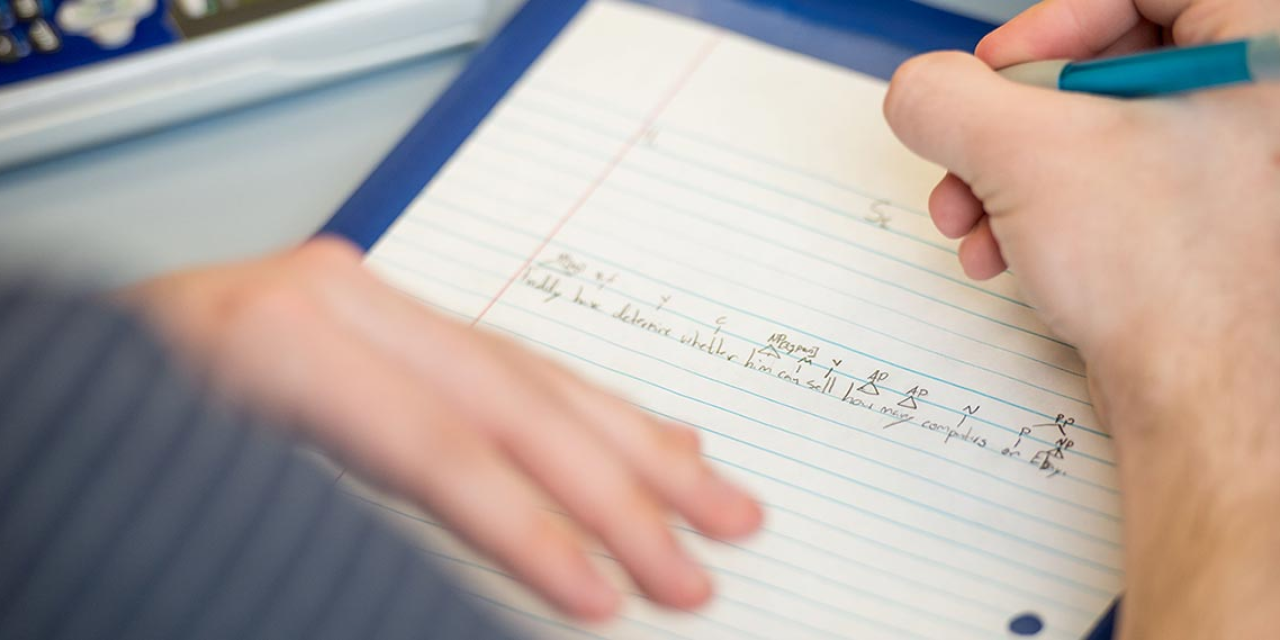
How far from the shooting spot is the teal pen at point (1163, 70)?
392mm

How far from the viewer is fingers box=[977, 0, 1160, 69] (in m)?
0.47

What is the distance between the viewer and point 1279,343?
0.40 metres

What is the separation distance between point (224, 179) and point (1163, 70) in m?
0.44

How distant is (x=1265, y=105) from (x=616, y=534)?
332 mm

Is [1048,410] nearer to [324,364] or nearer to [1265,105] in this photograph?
[1265,105]

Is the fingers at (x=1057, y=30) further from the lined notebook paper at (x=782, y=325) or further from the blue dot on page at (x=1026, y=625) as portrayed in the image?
the blue dot on page at (x=1026, y=625)

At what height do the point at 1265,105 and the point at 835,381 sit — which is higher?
the point at 1265,105

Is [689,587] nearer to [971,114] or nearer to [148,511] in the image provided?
[148,511]

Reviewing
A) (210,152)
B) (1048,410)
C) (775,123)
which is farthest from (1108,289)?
(210,152)

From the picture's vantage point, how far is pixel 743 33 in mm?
601

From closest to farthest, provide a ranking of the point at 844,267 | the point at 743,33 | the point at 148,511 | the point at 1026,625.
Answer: the point at 148,511 → the point at 1026,625 → the point at 844,267 → the point at 743,33

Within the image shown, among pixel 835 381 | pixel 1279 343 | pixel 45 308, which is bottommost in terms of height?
pixel 45 308

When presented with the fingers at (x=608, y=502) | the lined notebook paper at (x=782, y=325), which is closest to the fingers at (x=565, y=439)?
the fingers at (x=608, y=502)

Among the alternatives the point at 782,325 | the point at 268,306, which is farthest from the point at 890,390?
the point at 268,306
